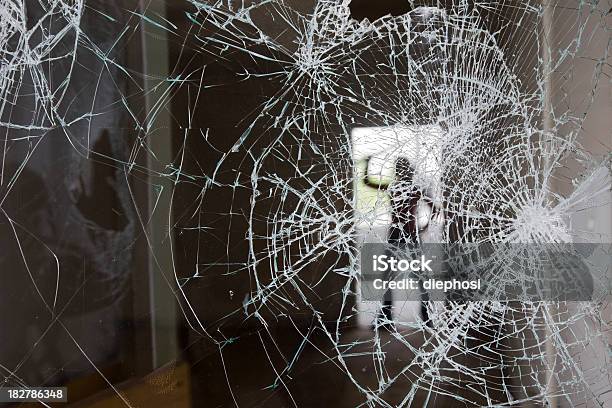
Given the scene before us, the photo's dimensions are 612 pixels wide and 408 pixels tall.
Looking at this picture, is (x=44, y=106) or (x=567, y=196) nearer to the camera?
(x=567, y=196)

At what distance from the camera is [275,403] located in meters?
1.14

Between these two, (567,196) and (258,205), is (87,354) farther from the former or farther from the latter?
(567,196)

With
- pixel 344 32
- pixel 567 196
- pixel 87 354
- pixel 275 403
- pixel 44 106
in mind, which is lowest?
pixel 275 403

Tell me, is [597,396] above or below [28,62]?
below

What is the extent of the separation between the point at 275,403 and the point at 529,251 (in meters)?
0.58

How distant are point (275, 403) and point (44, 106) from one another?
0.78m

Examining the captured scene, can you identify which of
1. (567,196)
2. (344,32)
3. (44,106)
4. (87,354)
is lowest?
(87,354)

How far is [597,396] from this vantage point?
1096 millimetres

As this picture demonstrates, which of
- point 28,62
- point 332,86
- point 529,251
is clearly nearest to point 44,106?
point 28,62

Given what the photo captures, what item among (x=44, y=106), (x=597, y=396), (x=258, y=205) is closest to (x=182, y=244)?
(x=258, y=205)

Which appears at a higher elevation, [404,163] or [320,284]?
[404,163]

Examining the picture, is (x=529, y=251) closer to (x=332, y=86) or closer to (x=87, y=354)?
(x=332, y=86)

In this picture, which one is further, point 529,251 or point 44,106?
point 44,106

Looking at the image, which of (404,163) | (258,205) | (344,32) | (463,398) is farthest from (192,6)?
(463,398)
